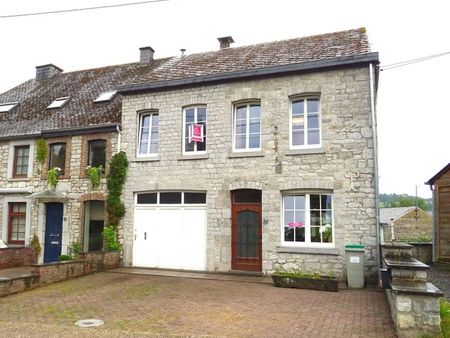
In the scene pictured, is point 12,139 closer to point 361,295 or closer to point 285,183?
point 285,183

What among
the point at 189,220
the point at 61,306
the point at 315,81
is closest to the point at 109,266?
the point at 189,220

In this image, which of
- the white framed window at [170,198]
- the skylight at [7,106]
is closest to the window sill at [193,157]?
the white framed window at [170,198]

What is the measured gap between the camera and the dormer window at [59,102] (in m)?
17.6

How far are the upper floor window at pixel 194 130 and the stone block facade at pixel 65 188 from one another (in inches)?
110

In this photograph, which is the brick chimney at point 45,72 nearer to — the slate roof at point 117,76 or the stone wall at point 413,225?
the slate roof at point 117,76

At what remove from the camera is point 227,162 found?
13.1m

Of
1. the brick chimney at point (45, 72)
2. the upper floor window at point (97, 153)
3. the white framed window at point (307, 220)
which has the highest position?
the brick chimney at point (45, 72)

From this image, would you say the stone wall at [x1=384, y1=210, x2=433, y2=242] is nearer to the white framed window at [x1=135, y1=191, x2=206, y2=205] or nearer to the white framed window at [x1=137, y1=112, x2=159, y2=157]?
the white framed window at [x1=135, y1=191, x2=206, y2=205]

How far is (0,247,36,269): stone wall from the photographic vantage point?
46.0 feet

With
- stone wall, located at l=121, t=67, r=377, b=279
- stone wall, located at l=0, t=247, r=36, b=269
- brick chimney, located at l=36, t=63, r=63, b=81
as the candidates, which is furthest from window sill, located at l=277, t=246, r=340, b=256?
brick chimney, located at l=36, t=63, r=63, b=81

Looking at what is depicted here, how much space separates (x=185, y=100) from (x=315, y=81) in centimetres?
451

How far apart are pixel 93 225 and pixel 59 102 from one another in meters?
6.39

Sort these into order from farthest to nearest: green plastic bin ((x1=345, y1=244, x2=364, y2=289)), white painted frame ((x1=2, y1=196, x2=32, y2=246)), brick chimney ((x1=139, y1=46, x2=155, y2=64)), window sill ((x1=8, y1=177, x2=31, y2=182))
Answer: brick chimney ((x1=139, y1=46, x2=155, y2=64)) < window sill ((x1=8, y1=177, x2=31, y2=182)) < white painted frame ((x1=2, y1=196, x2=32, y2=246)) < green plastic bin ((x1=345, y1=244, x2=364, y2=289))

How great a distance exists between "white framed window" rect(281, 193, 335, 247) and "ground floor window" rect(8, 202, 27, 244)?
10650 millimetres
